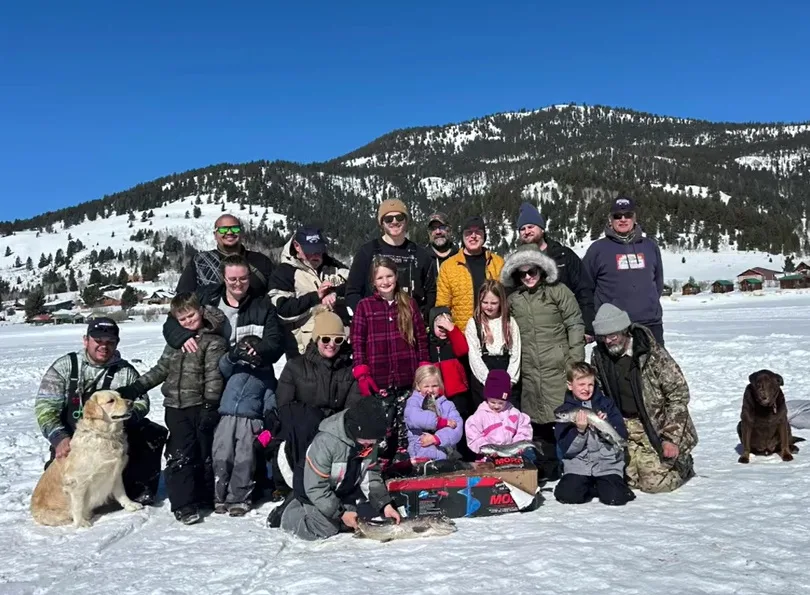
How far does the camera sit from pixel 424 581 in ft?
10.8

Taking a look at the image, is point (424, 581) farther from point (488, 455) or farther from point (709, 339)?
point (709, 339)

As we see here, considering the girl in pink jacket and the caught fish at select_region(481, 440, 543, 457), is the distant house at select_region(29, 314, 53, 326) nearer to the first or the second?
the girl in pink jacket

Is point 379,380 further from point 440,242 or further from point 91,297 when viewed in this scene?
point 91,297

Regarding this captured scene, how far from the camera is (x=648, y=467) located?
15.7 ft

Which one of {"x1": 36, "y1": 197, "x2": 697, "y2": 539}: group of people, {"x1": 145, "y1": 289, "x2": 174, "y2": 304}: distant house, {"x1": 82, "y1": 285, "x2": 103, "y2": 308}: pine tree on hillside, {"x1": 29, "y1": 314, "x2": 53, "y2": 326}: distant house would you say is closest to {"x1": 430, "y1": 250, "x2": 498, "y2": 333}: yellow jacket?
{"x1": 36, "y1": 197, "x2": 697, "y2": 539}: group of people

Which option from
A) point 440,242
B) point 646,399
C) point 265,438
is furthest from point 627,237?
point 265,438

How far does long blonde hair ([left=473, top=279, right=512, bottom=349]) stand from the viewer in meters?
5.25

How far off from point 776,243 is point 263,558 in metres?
116

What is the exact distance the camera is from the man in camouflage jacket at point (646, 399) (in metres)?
4.78

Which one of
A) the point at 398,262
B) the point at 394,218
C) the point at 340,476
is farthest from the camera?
the point at 398,262

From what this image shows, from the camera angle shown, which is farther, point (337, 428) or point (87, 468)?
point (87, 468)

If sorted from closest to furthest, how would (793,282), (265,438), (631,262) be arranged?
(265,438) → (631,262) → (793,282)

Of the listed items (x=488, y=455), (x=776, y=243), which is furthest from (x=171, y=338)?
(x=776, y=243)

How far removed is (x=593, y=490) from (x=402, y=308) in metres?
2.05
